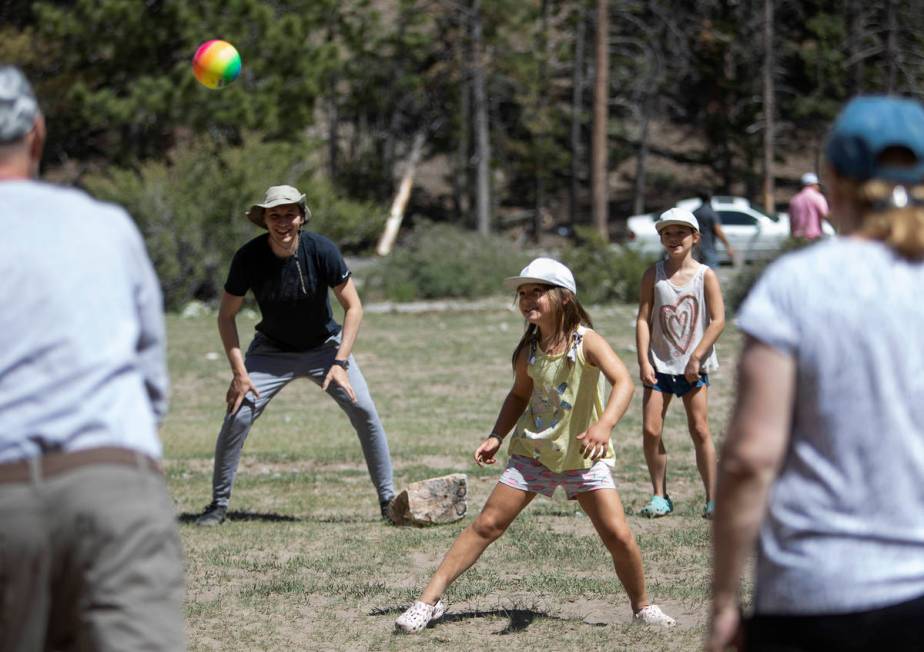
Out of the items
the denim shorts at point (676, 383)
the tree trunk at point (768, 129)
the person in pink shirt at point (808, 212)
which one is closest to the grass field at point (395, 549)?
the denim shorts at point (676, 383)

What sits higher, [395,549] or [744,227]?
[395,549]

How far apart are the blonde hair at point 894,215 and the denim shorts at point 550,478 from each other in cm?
281

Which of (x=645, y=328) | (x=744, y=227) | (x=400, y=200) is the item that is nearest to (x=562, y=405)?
(x=645, y=328)

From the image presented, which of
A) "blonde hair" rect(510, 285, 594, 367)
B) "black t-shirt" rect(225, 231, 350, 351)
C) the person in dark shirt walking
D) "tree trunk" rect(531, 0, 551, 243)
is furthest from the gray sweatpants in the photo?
"tree trunk" rect(531, 0, 551, 243)

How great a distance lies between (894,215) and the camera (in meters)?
2.37

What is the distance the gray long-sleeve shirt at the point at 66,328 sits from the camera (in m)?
2.54

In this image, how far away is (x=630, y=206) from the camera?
46.9 metres

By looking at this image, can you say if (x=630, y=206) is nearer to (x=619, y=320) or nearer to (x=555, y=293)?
(x=619, y=320)

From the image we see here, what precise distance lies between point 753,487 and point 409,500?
508cm

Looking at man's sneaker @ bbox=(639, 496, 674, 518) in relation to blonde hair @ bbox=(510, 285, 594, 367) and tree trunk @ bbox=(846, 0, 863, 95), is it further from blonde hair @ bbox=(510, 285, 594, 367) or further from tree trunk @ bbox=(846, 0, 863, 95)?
tree trunk @ bbox=(846, 0, 863, 95)

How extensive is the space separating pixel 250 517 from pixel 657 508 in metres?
2.44

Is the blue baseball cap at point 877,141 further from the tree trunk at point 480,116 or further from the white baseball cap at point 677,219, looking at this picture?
the tree trunk at point 480,116

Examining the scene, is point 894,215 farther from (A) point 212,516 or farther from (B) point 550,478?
(A) point 212,516

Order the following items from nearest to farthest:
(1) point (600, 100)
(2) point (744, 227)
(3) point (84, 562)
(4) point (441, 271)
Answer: (3) point (84, 562), (4) point (441, 271), (1) point (600, 100), (2) point (744, 227)
